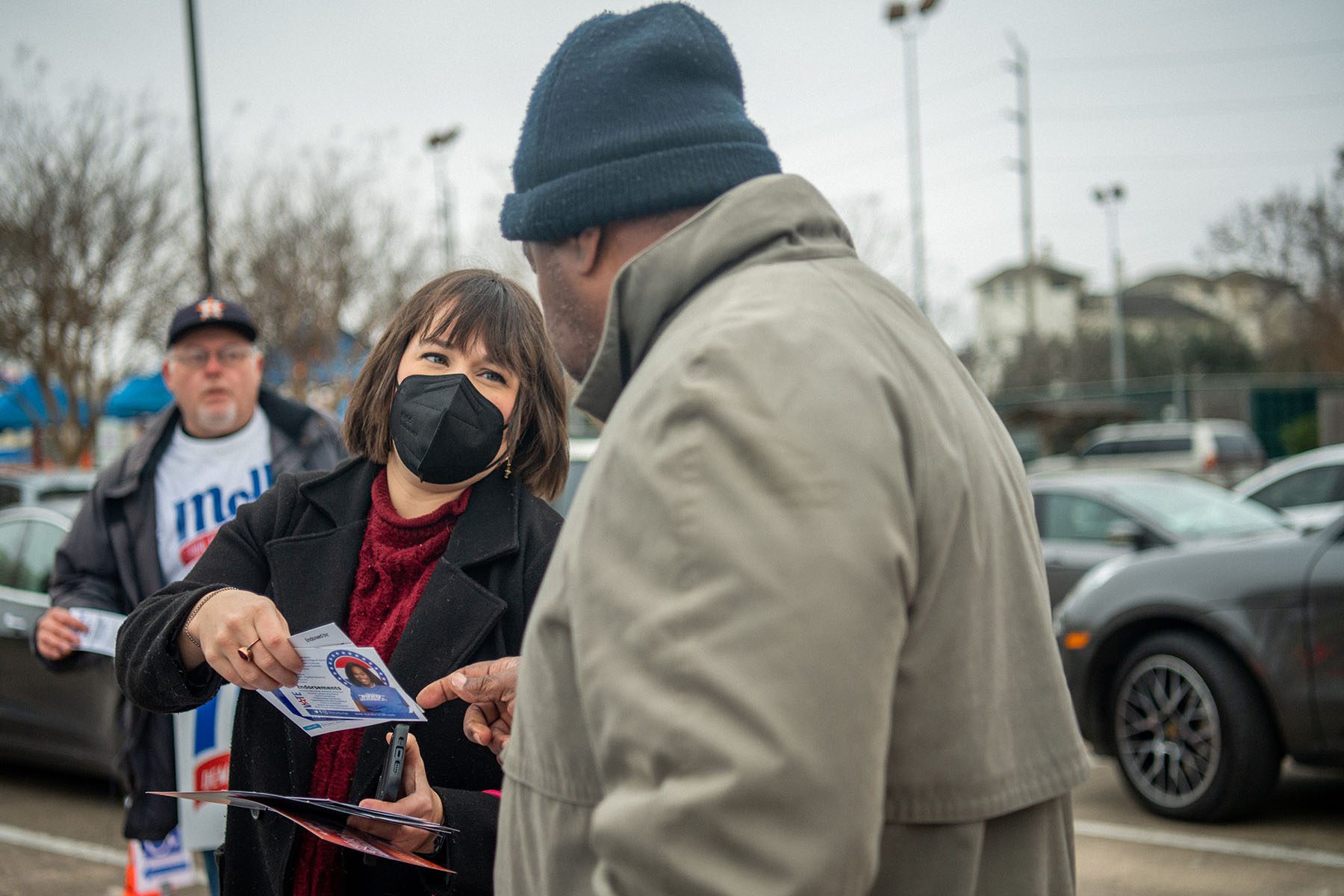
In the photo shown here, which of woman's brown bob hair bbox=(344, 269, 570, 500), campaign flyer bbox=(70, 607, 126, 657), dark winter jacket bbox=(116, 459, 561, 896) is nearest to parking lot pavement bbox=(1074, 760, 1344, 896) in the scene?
woman's brown bob hair bbox=(344, 269, 570, 500)

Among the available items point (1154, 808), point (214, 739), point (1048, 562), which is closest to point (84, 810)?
point (214, 739)

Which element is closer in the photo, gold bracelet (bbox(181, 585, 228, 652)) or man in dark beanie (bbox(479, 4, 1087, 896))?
man in dark beanie (bbox(479, 4, 1087, 896))

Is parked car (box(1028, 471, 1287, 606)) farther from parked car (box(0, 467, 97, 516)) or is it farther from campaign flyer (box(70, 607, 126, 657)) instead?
parked car (box(0, 467, 97, 516))

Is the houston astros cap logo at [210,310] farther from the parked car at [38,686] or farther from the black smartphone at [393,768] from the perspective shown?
the parked car at [38,686]

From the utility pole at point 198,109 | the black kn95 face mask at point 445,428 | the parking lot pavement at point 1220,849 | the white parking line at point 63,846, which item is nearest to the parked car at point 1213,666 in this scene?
the parking lot pavement at point 1220,849

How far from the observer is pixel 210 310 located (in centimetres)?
423

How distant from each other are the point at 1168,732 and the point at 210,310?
4.80 m

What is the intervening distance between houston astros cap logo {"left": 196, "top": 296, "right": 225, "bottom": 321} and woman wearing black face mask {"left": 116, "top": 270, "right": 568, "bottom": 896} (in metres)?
1.84

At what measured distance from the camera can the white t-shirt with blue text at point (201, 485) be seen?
390 centimetres

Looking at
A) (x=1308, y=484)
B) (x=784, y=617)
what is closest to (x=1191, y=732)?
Result: (x=784, y=617)

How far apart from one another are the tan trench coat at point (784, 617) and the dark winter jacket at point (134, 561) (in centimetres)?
266

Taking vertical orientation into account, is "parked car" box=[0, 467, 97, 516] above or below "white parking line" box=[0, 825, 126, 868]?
above

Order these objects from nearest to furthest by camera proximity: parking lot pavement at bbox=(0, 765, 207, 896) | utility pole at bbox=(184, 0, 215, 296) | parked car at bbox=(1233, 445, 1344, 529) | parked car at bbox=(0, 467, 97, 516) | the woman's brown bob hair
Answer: the woman's brown bob hair → parking lot pavement at bbox=(0, 765, 207, 896) → parked car at bbox=(0, 467, 97, 516) → parked car at bbox=(1233, 445, 1344, 529) → utility pole at bbox=(184, 0, 215, 296)

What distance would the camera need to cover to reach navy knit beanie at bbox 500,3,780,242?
4.56ft
